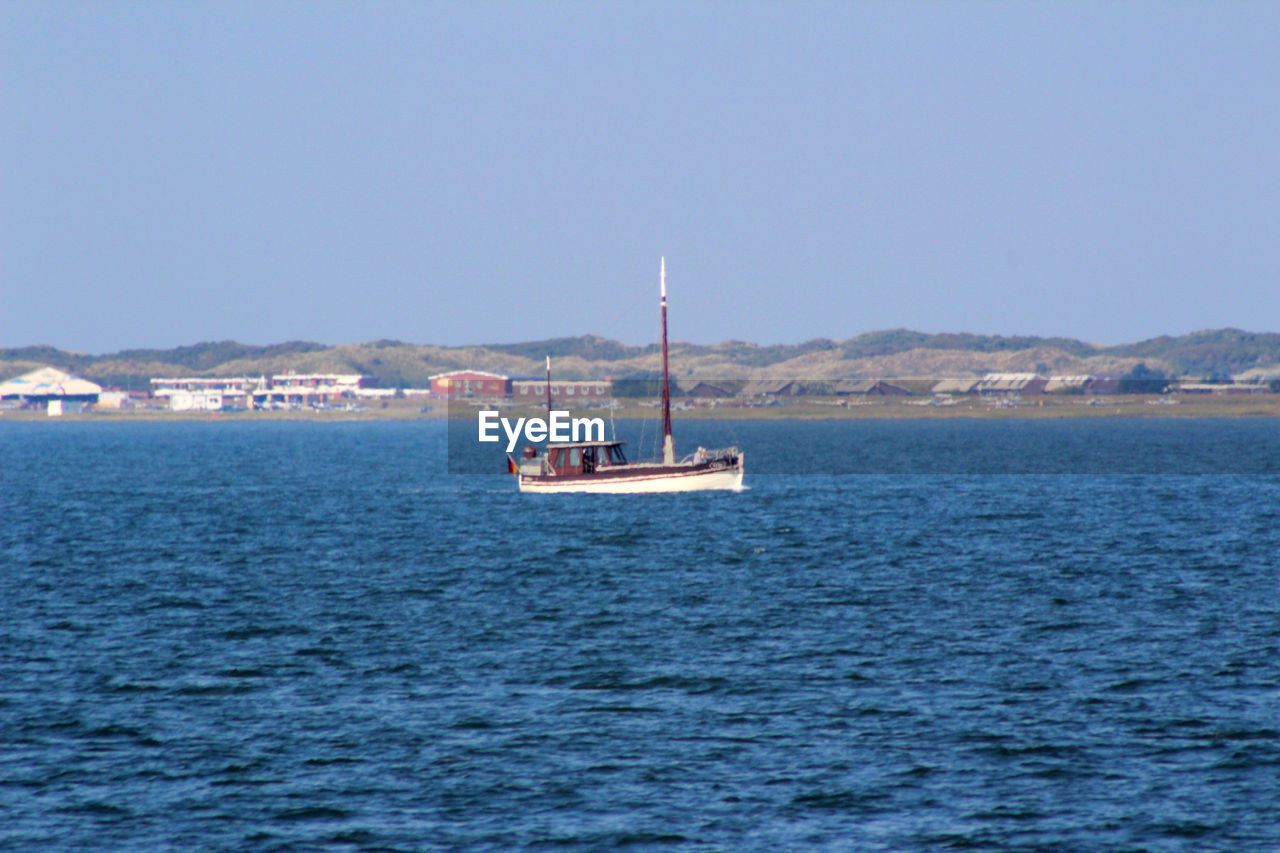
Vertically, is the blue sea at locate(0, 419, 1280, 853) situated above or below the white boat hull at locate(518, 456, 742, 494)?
below

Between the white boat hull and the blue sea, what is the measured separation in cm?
1477

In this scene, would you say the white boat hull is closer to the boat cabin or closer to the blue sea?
the boat cabin

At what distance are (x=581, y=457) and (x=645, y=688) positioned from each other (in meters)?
58.7

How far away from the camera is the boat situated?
3472 inches

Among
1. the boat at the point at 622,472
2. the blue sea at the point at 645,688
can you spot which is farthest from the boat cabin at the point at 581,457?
the blue sea at the point at 645,688

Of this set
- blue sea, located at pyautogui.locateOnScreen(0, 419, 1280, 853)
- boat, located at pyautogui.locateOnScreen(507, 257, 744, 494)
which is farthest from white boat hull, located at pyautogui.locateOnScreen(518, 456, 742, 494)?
blue sea, located at pyautogui.locateOnScreen(0, 419, 1280, 853)

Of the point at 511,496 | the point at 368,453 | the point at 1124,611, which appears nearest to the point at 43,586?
the point at 1124,611

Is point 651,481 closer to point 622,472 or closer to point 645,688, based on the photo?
point 622,472

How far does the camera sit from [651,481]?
290 ft

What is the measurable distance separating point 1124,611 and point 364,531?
4324cm

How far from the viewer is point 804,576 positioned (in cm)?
5294

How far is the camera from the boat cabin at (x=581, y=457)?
90.3 meters

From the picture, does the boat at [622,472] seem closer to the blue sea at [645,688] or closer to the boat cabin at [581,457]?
the boat cabin at [581,457]

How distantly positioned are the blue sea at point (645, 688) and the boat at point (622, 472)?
49.3 ft
